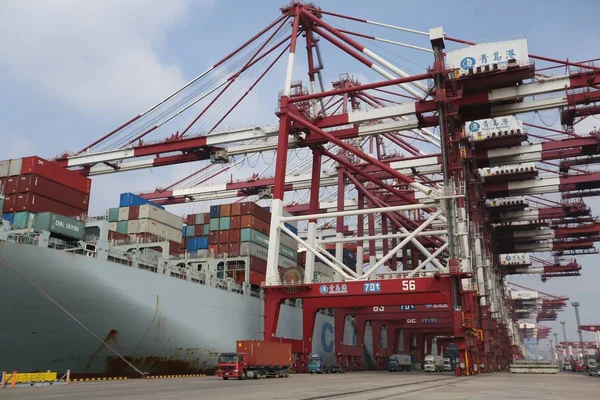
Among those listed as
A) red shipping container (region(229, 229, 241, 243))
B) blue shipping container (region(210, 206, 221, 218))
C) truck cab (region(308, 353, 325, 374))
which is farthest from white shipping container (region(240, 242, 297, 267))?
truck cab (region(308, 353, 325, 374))

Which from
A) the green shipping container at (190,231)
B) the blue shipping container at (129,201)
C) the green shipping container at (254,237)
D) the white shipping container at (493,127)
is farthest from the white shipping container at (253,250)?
the white shipping container at (493,127)

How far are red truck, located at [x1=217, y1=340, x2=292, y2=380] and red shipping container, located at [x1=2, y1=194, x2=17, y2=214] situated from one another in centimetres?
1247

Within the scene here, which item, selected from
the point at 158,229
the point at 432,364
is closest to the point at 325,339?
the point at 432,364

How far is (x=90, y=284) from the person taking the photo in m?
24.0

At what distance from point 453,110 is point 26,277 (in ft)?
82.7

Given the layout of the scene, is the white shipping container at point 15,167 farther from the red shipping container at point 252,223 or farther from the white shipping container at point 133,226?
the red shipping container at point 252,223

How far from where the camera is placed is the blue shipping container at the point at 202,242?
38.7 meters

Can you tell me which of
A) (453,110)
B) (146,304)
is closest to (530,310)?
(453,110)

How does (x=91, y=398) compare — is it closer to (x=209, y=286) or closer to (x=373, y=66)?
(x=209, y=286)

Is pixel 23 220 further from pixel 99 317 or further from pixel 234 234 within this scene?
pixel 234 234

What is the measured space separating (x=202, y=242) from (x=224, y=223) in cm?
233

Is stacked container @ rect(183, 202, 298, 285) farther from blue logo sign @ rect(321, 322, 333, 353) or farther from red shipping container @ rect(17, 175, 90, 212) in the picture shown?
blue logo sign @ rect(321, 322, 333, 353)

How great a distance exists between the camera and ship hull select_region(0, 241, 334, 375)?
21.8 metres

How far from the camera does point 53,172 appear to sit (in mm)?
27219
